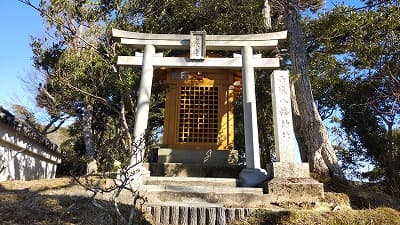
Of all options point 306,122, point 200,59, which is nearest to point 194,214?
point 200,59

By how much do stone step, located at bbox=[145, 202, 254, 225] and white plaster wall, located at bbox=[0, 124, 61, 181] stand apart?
22.2 ft

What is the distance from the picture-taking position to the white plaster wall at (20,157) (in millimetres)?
11164

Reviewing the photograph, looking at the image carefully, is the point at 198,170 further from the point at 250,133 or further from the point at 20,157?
the point at 20,157

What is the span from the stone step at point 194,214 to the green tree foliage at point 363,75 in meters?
5.35

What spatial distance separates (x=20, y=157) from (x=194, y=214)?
10530mm

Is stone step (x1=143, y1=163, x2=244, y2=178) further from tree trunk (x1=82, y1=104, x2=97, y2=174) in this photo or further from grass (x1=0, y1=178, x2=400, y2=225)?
tree trunk (x1=82, y1=104, x2=97, y2=174)

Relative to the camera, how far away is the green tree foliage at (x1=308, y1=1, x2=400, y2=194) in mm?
8870

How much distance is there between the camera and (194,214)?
5215mm

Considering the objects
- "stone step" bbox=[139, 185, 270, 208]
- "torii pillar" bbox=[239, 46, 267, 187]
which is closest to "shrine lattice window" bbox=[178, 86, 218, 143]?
"torii pillar" bbox=[239, 46, 267, 187]

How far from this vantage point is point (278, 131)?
6746 millimetres

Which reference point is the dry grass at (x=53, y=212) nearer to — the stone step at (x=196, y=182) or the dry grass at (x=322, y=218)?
the stone step at (x=196, y=182)

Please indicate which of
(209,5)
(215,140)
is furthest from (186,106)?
(209,5)

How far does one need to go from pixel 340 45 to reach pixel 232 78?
3.55m

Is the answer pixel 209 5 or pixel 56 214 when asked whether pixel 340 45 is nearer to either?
pixel 209 5
